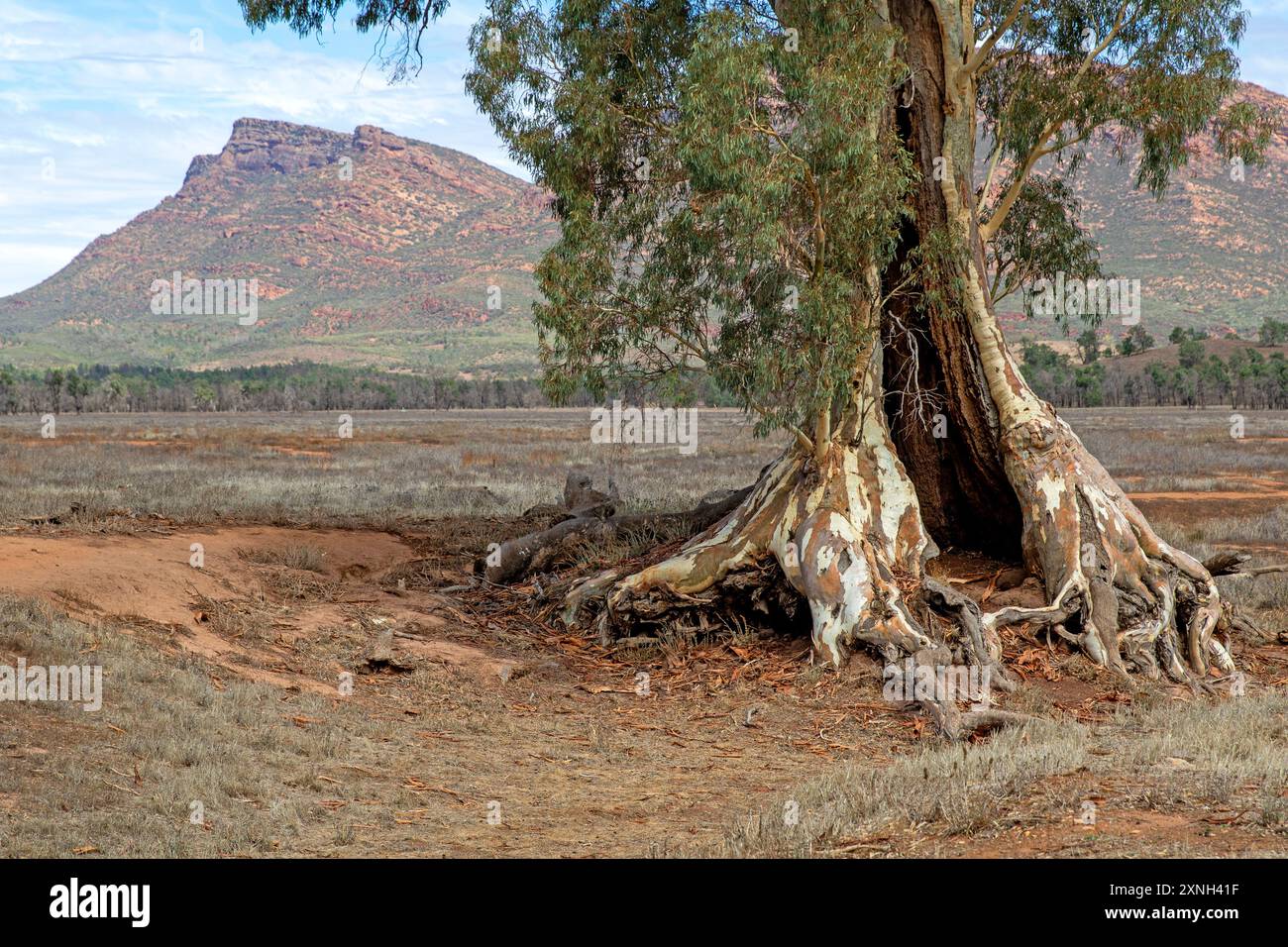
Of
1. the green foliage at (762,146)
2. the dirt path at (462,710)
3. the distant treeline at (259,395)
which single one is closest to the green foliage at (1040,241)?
the green foliage at (762,146)

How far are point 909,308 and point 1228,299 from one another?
120m

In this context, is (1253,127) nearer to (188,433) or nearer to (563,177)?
(563,177)

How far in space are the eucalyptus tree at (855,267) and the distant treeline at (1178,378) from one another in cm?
6171

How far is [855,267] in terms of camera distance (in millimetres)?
11062

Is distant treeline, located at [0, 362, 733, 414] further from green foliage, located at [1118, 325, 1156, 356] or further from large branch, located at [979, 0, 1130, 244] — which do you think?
large branch, located at [979, 0, 1130, 244]

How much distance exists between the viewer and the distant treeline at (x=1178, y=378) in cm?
7125

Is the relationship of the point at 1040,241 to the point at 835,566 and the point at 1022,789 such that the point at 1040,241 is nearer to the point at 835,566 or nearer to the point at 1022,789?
the point at 835,566

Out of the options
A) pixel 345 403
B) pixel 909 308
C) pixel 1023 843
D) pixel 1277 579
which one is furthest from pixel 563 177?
pixel 345 403

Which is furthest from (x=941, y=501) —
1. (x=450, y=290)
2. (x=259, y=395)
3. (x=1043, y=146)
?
(x=450, y=290)

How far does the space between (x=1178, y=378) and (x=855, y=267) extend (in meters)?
72.1

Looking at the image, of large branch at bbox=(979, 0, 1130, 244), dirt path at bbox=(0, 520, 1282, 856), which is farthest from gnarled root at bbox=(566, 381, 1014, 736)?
large branch at bbox=(979, 0, 1130, 244)

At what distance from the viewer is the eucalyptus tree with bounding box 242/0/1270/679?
10.5 meters

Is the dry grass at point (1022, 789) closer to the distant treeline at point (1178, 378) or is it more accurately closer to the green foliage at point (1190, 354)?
the distant treeline at point (1178, 378)

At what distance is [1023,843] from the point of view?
5277mm
